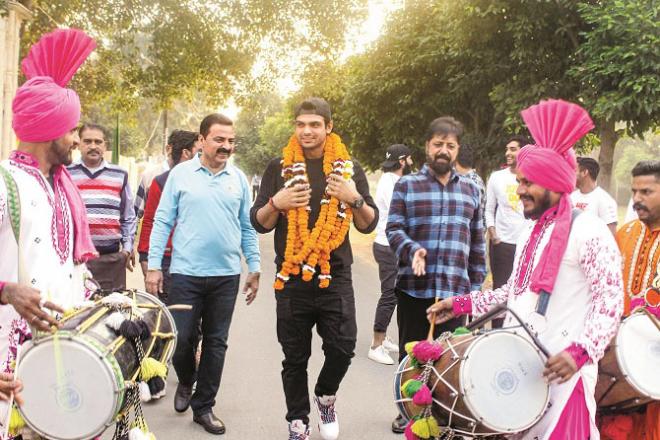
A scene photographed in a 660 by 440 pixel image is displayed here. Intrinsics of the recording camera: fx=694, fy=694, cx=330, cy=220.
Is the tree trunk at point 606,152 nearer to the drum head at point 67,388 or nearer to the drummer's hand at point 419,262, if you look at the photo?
the drummer's hand at point 419,262

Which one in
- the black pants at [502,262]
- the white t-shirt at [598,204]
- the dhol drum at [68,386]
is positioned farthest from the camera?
the black pants at [502,262]

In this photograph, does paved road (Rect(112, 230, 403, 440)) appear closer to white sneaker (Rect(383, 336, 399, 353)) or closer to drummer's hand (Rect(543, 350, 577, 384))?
white sneaker (Rect(383, 336, 399, 353))

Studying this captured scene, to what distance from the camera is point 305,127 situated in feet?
14.8

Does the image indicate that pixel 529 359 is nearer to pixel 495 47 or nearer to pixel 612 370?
pixel 612 370

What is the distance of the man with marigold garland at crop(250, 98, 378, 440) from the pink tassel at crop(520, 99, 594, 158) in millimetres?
1368

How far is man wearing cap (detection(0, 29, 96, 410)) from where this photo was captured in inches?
115

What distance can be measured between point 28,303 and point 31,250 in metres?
0.37

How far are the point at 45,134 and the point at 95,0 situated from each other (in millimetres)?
15013

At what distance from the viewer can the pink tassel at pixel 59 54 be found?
10.2 ft

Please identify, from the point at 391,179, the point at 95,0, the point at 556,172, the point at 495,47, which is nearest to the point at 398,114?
the point at 495,47

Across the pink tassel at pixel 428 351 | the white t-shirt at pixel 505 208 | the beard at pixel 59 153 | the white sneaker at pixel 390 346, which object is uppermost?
the beard at pixel 59 153

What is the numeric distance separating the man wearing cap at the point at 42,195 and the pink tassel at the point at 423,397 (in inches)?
63.2

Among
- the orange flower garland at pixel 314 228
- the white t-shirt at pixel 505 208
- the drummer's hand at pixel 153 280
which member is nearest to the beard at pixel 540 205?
the orange flower garland at pixel 314 228

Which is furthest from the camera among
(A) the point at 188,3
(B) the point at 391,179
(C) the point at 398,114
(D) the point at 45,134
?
(C) the point at 398,114
